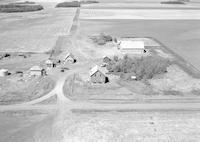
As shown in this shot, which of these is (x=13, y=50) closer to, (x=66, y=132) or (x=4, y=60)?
(x=4, y=60)

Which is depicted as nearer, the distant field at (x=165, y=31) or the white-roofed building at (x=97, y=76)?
the white-roofed building at (x=97, y=76)

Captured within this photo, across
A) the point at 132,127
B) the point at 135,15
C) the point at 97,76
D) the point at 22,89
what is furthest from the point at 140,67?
the point at 135,15

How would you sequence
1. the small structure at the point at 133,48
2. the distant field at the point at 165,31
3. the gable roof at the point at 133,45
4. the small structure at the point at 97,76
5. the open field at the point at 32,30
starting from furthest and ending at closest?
the open field at the point at 32,30 → the distant field at the point at 165,31 → the gable roof at the point at 133,45 → the small structure at the point at 133,48 → the small structure at the point at 97,76

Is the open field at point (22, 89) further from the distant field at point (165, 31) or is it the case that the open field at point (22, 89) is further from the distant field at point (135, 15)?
the distant field at point (135, 15)

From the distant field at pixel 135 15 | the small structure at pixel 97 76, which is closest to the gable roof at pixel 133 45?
the small structure at pixel 97 76

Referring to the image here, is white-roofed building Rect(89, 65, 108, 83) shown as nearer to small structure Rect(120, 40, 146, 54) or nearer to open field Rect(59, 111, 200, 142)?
open field Rect(59, 111, 200, 142)

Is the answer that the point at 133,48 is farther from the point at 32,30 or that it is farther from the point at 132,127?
the point at 32,30
